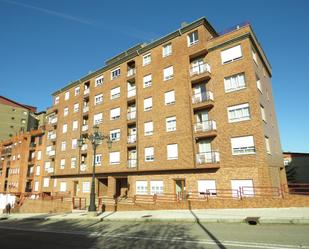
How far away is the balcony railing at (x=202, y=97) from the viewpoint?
22.4 m

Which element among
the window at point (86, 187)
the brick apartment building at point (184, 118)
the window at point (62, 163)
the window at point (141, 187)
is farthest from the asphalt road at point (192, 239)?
the window at point (62, 163)

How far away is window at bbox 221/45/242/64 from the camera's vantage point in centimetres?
2192

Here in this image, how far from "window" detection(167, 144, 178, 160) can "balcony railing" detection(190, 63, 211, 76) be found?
7.21 m

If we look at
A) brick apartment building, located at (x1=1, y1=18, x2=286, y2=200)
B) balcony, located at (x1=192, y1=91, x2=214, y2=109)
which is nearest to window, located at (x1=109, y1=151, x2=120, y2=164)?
brick apartment building, located at (x1=1, y1=18, x2=286, y2=200)

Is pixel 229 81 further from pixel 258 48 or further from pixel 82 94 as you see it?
pixel 82 94

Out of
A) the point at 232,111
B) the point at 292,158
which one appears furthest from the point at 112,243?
the point at 292,158

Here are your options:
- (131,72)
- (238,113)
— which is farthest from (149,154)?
(131,72)

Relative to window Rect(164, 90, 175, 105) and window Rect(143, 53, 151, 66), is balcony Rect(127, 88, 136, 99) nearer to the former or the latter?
window Rect(143, 53, 151, 66)

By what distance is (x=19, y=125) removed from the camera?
70.8 metres

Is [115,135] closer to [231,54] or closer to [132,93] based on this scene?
[132,93]

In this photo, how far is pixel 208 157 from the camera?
2156cm

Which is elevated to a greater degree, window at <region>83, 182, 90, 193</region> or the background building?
the background building

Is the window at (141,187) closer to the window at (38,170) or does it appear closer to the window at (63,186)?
the window at (63,186)

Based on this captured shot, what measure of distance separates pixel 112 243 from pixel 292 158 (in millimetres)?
34090
